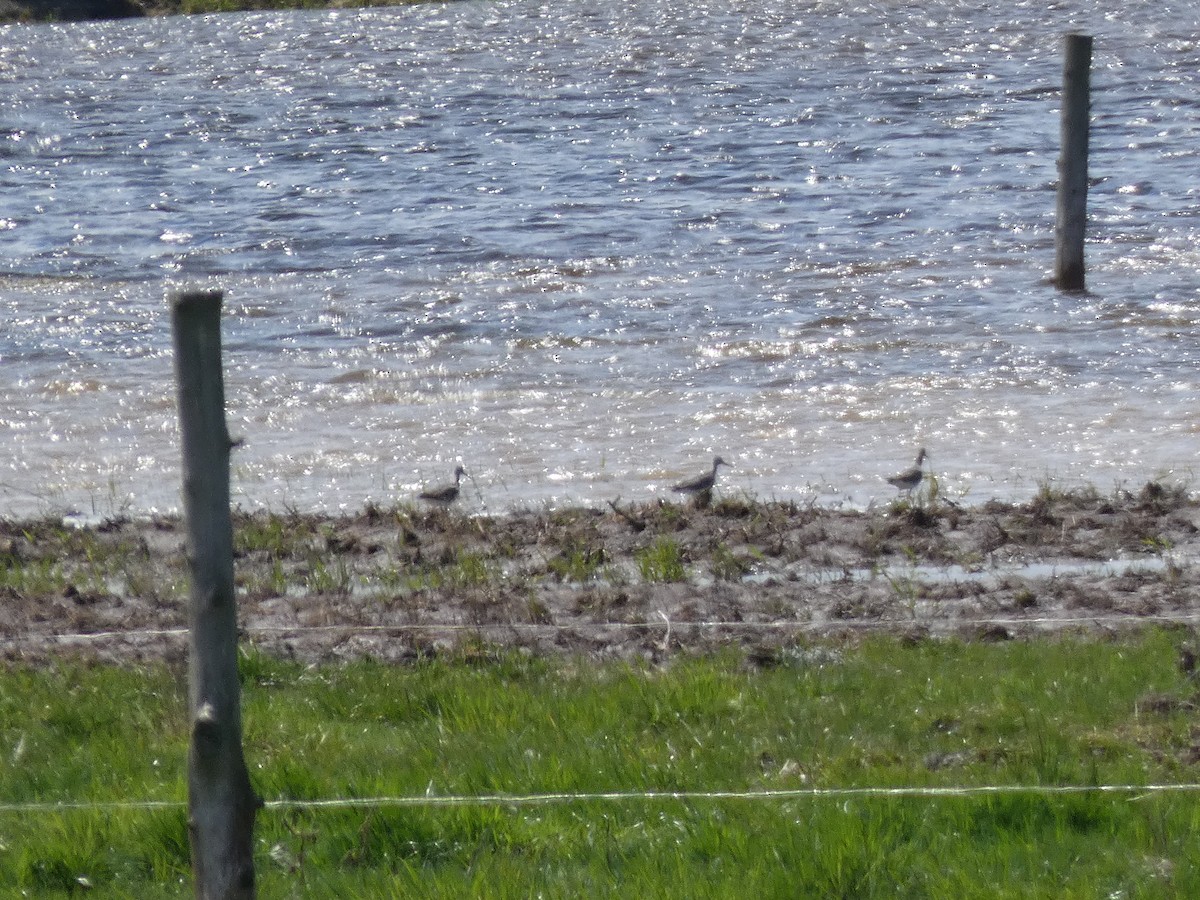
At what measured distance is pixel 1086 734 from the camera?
5848mm

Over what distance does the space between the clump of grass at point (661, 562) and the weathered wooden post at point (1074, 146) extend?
8.09m

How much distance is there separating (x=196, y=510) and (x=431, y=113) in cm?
3032

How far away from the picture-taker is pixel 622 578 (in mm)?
8188

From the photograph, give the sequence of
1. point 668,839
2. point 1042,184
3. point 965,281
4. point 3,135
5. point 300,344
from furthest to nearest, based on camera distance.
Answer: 1. point 3,135
2. point 1042,184
3. point 965,281
4. point 300,344
5. point 668,839

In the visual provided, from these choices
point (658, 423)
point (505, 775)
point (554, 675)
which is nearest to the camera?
point (505, 775)

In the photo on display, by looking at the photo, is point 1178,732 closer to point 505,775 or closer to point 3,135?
point 505,775

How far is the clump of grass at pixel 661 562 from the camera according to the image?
816 centimetres

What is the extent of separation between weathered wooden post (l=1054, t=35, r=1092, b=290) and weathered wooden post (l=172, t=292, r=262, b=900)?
40.2 feet

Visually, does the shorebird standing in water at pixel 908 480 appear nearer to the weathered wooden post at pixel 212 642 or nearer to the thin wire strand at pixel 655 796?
the thin wire strand at pixel 655 796

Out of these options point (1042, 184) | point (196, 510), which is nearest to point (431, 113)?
point (1042, 184)

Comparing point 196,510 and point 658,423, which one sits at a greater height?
point 196,510

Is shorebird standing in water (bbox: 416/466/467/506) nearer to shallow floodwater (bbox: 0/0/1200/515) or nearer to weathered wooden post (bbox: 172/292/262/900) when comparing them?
shallow floodwater (bbox: 0/0/1200/515)

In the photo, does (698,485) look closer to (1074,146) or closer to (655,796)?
(655,796)

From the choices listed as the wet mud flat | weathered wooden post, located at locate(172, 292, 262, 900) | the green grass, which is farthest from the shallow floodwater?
weathered wooden post, located at locate(172, 292, 262, 900)
